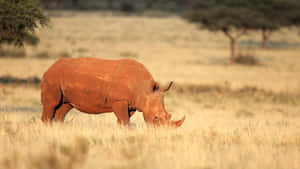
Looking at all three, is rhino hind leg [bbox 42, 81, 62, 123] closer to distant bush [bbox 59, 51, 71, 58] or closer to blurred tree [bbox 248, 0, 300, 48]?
distant bush [bbox 59, 51, 71, 58]

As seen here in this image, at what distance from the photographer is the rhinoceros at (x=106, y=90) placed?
8.57 m

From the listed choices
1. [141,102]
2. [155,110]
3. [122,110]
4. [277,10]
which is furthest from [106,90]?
[277,10]

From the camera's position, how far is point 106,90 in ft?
28.5

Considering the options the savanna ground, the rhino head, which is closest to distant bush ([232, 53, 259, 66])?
the savanna ground

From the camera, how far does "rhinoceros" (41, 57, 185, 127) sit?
8.57 meters

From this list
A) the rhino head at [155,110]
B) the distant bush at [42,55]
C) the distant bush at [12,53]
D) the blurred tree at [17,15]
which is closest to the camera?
the rhino head at [155,110]

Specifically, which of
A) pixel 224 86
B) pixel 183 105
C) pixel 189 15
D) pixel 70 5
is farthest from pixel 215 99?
pixel 70 5

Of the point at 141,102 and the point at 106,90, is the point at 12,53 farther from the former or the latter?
the point at 141,102

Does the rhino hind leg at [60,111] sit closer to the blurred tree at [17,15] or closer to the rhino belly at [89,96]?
the rhino belly at [89,96]

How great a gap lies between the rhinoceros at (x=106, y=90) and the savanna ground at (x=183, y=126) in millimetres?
437

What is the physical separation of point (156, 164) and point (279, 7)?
1610 inches

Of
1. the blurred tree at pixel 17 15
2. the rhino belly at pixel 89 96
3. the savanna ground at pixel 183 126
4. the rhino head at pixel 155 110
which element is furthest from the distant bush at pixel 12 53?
the rhino head at pixel 155 110

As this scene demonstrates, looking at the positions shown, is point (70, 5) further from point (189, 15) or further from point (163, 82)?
point (163, 82)

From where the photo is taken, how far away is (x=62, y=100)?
30.5ft
